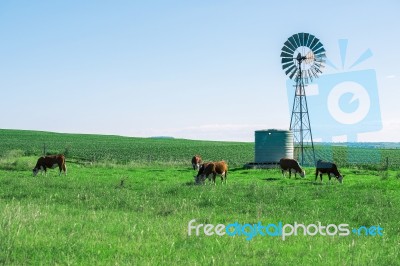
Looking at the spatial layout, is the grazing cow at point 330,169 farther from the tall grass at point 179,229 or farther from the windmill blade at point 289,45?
the windmill blade at point 289,45

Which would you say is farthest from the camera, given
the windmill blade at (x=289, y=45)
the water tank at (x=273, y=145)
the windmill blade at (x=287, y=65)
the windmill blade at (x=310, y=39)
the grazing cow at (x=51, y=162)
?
the windmill blade at (x=287, y=65)

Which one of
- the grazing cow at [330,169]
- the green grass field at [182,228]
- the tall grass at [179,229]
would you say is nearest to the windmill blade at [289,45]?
the grazing cow at [330,169]

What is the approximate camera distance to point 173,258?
690 centimetres

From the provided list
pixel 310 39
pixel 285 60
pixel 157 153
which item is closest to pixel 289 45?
pixel 285 60

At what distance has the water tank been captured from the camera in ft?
123

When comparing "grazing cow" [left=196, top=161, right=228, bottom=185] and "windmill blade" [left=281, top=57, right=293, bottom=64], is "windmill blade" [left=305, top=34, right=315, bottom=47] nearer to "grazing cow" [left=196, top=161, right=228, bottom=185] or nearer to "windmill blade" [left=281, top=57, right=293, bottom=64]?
"windmill blade" [left=281, top=57, right=293, bottom=64]

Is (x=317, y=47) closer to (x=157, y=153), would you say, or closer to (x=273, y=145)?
(x=273, y=145)

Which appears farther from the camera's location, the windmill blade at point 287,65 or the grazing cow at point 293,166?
the windmill blade at point 287,65

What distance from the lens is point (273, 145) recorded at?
3753cm

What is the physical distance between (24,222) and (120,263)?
332 cm

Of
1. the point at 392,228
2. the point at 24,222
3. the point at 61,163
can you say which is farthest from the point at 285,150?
the point at 24,222

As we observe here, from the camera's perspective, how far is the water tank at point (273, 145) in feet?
123

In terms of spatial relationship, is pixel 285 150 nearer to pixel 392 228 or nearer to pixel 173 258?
pixel 392 228

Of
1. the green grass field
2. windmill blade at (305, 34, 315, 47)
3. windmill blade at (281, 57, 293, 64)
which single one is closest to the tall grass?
the green grass field
